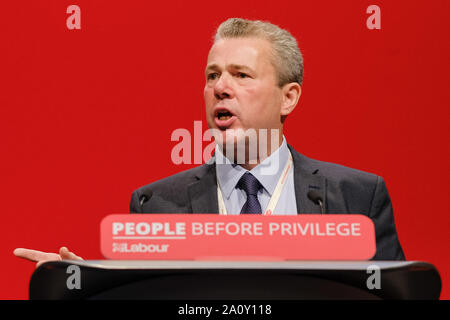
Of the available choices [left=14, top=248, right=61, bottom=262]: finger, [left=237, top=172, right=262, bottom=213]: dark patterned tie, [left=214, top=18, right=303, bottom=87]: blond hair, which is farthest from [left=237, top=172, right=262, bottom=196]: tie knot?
[left=14, top=248, right=61, bottom=262]: finger

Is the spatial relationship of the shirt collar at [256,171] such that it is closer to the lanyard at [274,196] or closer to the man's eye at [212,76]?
the lanyard at [274,196]

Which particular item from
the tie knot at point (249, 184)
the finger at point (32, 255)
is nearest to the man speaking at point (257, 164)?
the tie knot at point (249, 184)

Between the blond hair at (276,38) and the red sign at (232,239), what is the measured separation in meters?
1.01

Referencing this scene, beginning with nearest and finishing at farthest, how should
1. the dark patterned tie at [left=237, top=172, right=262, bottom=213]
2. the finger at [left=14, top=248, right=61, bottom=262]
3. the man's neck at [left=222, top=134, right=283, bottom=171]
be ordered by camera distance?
the finger at [left=14, top=248, right=61, bottom=262]
the dark patterned tie at [left=237, top=172, right=262, bottom=213]
the man's neck at [left=222, top=134, right=283, bottom=171]

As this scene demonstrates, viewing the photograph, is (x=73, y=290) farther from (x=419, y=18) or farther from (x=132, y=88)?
(x=419, y=18)

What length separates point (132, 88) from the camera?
7.82 feet

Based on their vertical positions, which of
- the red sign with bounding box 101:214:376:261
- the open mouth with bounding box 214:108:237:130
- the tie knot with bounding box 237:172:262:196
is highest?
the open mouth with bounding box 214:108:237:130

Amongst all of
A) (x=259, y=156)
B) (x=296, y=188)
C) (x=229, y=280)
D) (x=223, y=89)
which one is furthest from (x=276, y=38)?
(x=229, y=280)

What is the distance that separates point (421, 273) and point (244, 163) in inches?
44.1

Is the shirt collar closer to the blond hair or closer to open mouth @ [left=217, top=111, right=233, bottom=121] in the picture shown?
open mouth @ [left=217, top=111, right=233, bottom=121]

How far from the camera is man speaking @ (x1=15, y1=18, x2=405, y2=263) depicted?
1.93 m


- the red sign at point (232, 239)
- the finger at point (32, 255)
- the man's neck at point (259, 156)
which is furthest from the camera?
the man's neck at point (259, 156)

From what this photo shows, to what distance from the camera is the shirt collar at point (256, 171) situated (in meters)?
1.96
